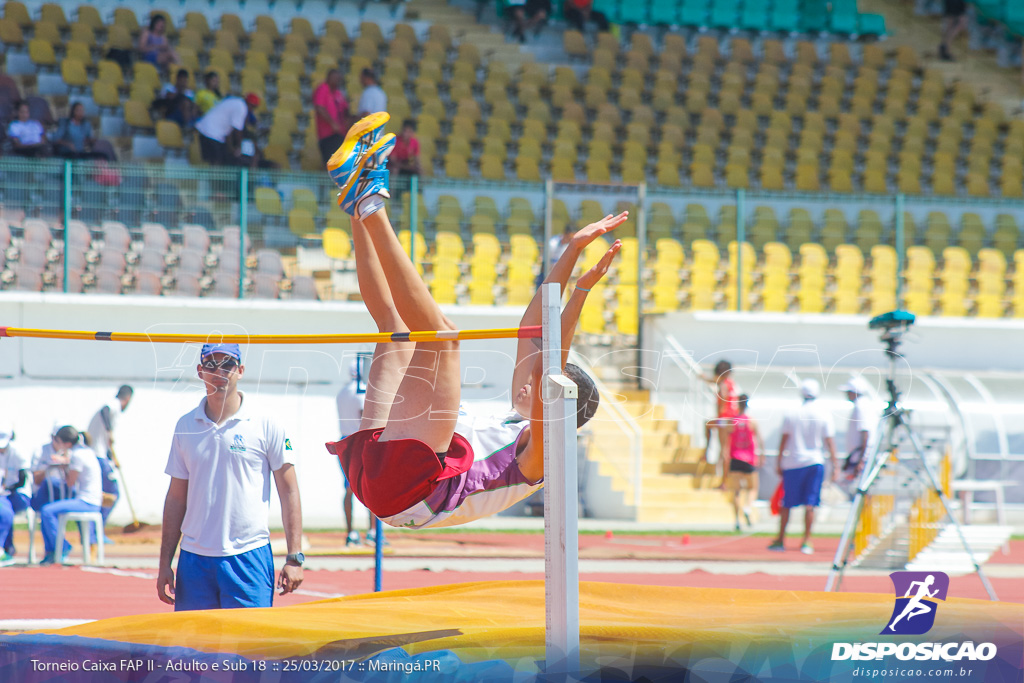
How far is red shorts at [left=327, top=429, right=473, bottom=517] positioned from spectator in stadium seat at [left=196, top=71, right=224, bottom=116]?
11.5m

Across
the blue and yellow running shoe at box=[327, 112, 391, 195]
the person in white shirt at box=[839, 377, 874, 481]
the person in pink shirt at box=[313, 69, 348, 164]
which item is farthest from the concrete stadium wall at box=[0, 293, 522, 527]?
the person in pink shirt at box=[313, 69, 348, 164]

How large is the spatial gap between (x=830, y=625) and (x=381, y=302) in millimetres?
2130

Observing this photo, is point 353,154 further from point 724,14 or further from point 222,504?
point 724,14

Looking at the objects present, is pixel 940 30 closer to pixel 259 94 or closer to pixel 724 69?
pixel 724 69

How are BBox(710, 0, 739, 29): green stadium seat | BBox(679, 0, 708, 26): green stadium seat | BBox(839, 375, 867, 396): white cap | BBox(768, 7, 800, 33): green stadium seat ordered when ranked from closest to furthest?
BBox(839, 375, 867, 396): white cap < BBox(679, 0, 708, 26): green stadium seat < BBox(710, 0, 739, 29): green stadium seat < BBox(768, 7, 800, 33): green stadium seat

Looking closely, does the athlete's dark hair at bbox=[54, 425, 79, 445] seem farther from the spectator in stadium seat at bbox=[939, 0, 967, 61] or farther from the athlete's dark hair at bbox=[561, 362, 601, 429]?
the spectator in stadium seat at bbox=[939, 0, 967, 61]

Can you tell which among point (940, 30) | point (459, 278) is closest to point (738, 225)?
point (459, 278)

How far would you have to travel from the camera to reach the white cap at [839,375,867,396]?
31.1ft

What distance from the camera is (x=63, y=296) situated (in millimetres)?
11617

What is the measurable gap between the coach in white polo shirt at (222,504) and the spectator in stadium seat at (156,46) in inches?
483

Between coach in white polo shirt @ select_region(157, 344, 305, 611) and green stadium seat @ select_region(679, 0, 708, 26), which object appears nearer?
coach in white polo shirt @ select_region(157, 344, 305, 611)

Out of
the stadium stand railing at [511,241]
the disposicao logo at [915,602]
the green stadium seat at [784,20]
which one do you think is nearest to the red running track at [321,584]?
the disposicao logo at [915,602]

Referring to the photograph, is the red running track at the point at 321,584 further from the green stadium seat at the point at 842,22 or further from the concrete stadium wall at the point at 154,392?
the green stadium seat at the point at 842,22

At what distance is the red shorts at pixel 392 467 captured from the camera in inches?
152
